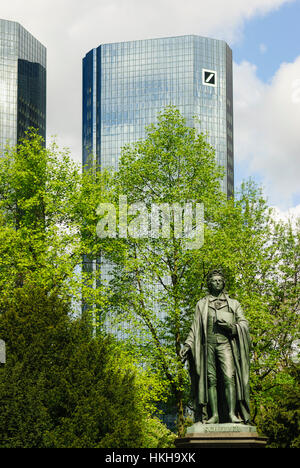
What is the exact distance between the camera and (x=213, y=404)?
16984 mm

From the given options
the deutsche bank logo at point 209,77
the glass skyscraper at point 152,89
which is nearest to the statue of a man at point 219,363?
the glass skyscraper at point 152,89

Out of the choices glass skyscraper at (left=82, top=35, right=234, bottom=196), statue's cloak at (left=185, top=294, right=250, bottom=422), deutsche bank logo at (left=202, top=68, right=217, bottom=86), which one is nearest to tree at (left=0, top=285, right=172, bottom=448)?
statue's cloak at (left=185, top=294, right=250, bottom=422)

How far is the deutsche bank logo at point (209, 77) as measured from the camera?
409ft

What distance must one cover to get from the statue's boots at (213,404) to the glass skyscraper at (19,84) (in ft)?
282

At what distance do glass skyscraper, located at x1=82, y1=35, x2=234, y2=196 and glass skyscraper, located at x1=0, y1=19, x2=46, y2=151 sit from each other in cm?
1766

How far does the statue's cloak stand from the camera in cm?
1700

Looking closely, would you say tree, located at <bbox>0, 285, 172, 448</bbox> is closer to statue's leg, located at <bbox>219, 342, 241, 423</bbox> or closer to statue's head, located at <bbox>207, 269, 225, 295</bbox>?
statue's leg, located at <bbox>219, 342, 241, 423</bbox>

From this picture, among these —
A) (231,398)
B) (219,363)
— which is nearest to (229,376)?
(219,363)

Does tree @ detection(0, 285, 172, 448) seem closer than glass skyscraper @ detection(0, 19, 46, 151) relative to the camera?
Yes

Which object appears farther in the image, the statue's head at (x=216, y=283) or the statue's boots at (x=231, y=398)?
the statue's head at (x=216, y=283)

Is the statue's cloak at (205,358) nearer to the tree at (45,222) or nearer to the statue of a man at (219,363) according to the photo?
the statue of a man at (219,363)

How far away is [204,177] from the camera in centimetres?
3622

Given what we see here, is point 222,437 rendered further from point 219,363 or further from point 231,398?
point 219,363
